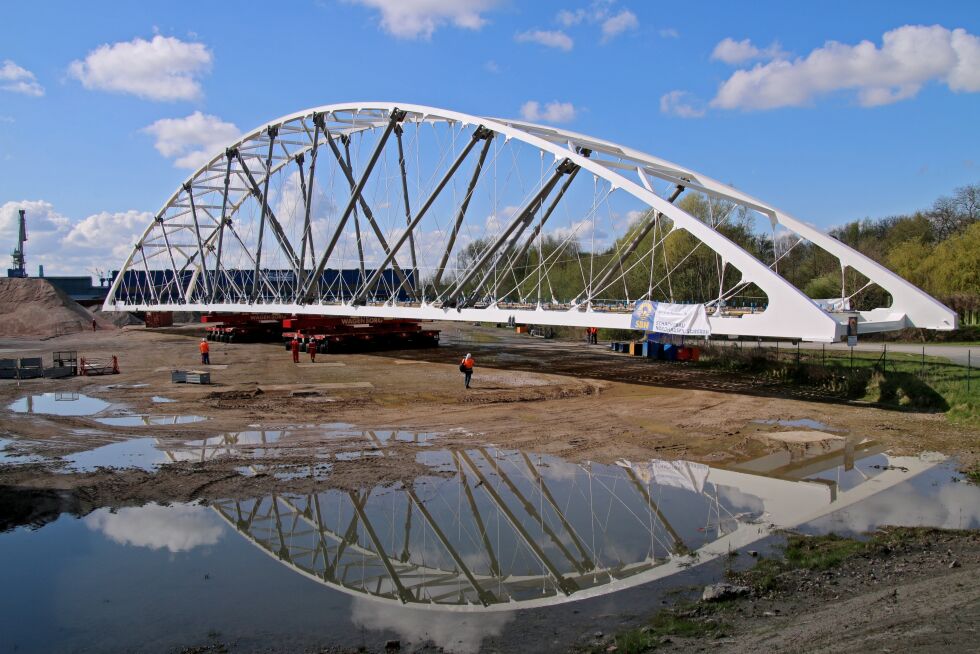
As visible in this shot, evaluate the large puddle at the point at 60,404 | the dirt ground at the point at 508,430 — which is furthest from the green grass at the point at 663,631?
the large puddle at the point at 60,404

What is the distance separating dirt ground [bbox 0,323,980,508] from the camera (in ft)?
46.5

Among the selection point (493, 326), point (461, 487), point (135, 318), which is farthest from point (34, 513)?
point (135, 318)

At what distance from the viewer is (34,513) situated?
11.9 metres

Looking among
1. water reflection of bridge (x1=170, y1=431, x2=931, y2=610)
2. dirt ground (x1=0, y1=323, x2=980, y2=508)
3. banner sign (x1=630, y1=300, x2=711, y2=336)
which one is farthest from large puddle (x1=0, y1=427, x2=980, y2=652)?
banner sign (x1=630, y1=300, x2=711, y2=336)

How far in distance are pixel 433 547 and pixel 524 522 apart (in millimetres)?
1713

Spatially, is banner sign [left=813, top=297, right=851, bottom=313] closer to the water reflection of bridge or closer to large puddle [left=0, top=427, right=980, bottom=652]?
large puddle [left=0, top=427, right=980, bottom=652]

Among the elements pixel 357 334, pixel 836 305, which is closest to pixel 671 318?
pixel 836 305

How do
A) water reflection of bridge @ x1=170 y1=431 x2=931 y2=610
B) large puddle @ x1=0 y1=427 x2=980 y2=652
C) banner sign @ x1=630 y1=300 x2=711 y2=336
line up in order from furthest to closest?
banner sign @ x1=630 y1=300 x2=711 y2=336 → water reflection of bridge @ x1=170 y1=431 x2=931 y2=610 → large puddle @ x1=0 y1=427 x2=980 y2=652

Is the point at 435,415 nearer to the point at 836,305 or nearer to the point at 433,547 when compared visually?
the point at 433,547

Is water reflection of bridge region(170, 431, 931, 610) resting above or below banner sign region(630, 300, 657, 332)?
below

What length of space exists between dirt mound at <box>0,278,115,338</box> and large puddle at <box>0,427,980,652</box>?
5924 cm

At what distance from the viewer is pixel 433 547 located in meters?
10.6

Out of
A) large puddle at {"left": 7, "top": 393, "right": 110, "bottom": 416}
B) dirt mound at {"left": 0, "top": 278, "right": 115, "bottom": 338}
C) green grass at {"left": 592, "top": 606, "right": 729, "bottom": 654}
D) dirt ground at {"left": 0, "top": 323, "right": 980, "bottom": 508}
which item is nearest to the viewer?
green grass at {"left": 592, "top": 606, "right": 729, "bottom": 654}

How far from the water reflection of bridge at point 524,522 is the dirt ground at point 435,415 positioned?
105 cm
